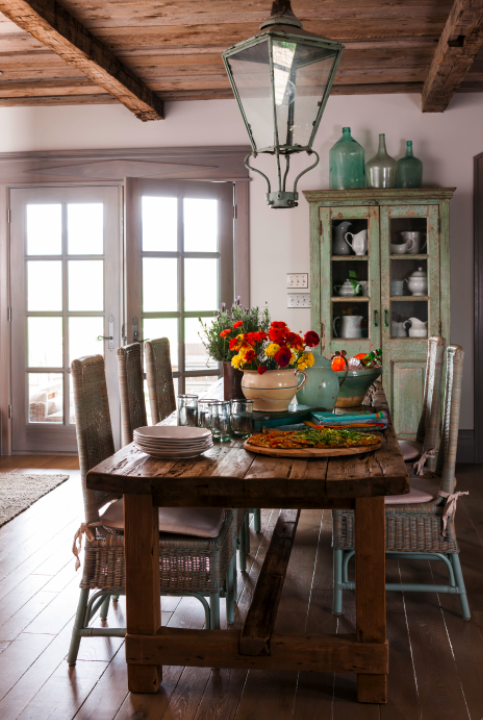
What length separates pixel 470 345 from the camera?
474 centimetres

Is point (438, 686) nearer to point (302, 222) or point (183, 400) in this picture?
point (183, 400)

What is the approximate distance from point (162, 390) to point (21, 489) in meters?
1.54

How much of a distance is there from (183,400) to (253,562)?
42.5 inches

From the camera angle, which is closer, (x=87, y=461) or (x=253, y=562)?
(x=87, y=461)

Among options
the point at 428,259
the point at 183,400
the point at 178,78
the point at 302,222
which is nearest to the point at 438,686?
the point at 183,400

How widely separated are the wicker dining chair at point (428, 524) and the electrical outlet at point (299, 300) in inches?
100

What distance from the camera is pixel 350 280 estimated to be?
4453mm

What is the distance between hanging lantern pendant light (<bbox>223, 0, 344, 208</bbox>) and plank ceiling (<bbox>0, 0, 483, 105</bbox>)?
1.49m

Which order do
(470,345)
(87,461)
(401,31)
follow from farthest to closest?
(470,345) < (401,31) < (87,461)

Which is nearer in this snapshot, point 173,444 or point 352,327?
point 173,444

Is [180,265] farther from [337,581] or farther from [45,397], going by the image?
[337,581]

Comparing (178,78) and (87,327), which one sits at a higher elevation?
(178,78)

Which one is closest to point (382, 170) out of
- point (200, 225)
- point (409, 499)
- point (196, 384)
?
point (200, 225)

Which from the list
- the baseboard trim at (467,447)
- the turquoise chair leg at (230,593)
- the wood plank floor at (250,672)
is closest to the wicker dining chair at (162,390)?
the wood plank floor at (250,672)
